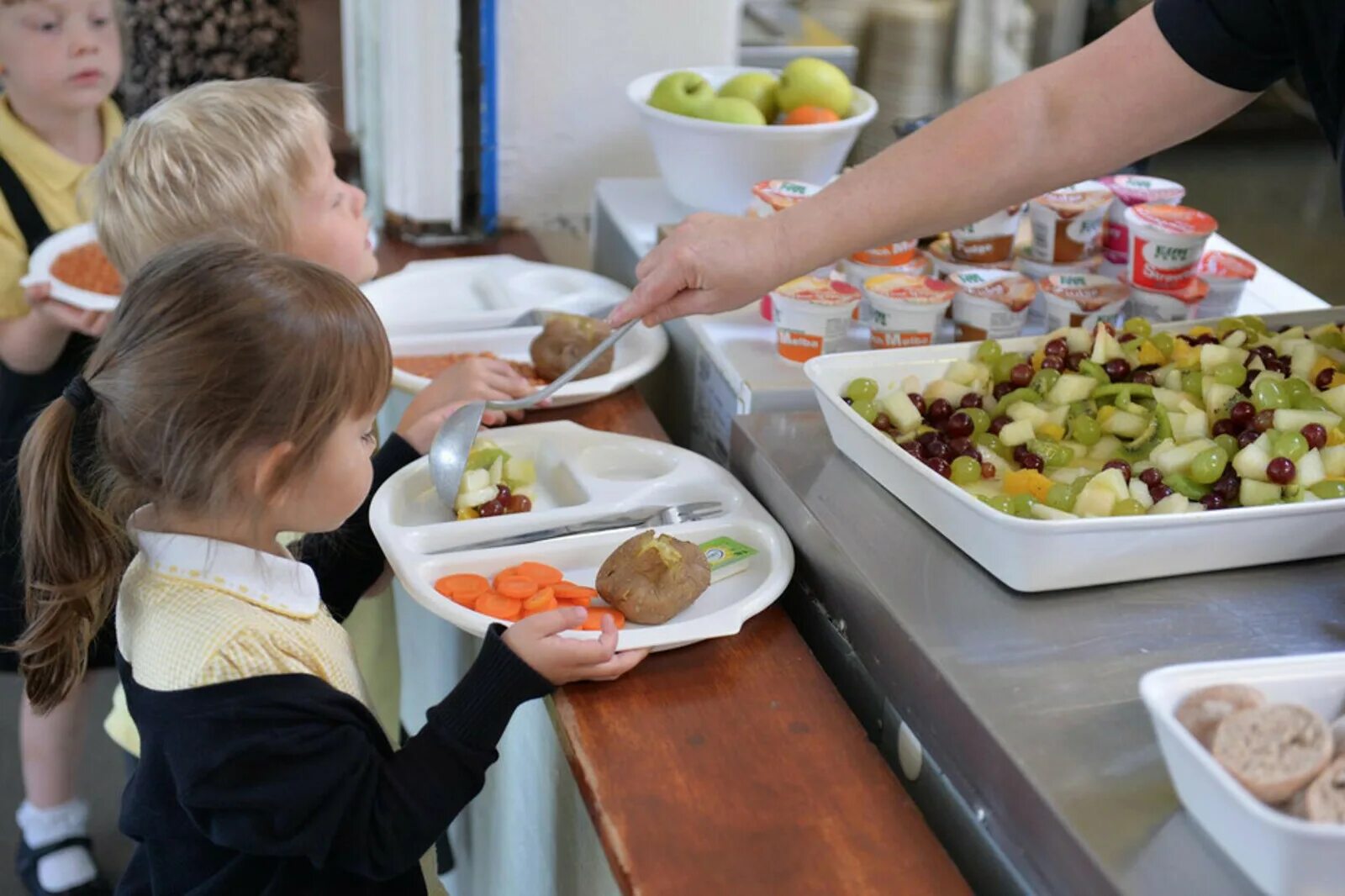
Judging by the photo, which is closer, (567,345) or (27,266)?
(567,345)

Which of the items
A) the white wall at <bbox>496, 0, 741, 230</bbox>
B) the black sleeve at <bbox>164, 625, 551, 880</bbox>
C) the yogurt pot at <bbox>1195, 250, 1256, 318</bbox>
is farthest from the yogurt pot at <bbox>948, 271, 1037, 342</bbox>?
the white wall at <bbox>496, 0, 741, 230</bbox>

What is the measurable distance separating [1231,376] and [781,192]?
586mm

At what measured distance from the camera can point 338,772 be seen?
3.08ft

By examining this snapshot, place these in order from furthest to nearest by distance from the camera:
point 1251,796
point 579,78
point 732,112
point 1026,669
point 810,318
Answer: point 579,78
point 732,112
point 810,318
point 1026,669
point 1251,796

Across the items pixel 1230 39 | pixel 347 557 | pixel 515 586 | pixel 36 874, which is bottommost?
pixel 36 874

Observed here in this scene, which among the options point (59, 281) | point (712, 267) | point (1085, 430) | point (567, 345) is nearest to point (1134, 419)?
point (1085, 430)

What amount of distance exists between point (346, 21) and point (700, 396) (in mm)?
1135

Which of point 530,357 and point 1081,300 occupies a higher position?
point 1081,300

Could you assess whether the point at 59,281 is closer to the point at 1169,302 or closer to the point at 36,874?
the point at 36,874

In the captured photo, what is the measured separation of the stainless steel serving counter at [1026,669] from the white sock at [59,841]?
1.06 m

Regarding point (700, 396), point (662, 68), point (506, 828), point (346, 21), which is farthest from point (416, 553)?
point (346, 21)

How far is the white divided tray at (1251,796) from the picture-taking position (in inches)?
25.3

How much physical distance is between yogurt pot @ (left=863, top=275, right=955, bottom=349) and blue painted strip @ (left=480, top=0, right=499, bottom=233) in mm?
859

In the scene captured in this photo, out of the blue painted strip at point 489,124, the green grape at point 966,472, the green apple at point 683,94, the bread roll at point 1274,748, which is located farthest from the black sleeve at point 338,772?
the blue painted strip at point 489,124
